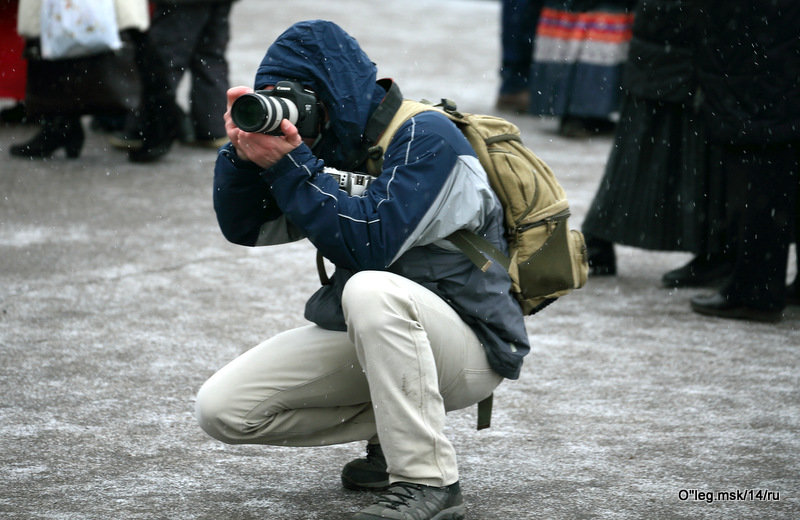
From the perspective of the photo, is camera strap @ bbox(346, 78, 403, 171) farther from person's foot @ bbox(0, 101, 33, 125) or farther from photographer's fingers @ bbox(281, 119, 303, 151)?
person's foot @ bbox(0, 101, 33, 125)

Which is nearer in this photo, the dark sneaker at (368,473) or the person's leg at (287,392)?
the person's leg at (287,392)

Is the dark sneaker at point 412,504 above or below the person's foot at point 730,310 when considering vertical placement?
above

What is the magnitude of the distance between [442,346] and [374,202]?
376 mm

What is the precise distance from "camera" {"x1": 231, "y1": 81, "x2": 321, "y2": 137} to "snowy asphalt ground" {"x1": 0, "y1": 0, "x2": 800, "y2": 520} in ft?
3.15

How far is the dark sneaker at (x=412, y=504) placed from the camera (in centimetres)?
283

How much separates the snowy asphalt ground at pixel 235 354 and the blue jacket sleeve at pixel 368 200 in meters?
0.71

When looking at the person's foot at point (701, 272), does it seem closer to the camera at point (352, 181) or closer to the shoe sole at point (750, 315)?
the shoe sole at point (750, 315)

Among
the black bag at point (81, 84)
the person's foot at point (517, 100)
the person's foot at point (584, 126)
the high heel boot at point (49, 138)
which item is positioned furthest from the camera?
the person's foot at point (517, 100)

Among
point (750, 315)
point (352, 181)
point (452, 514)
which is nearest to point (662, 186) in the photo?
point (750, 315)

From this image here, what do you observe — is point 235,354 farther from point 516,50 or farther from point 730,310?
point 516,50

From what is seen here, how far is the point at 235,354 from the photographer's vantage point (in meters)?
4.46

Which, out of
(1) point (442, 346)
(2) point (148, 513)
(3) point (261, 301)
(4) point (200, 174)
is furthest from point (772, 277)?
(4) point (200, 174)

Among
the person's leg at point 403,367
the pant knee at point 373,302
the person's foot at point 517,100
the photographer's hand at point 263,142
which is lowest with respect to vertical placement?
the person's foot at point 517,100

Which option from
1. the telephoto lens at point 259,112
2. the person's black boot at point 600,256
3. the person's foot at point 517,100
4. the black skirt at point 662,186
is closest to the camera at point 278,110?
the telephoto lens at point 259,112
